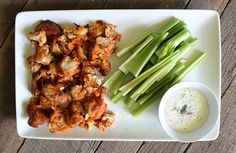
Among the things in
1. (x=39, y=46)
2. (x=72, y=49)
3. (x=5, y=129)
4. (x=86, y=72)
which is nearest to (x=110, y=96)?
(x=86, y=72)

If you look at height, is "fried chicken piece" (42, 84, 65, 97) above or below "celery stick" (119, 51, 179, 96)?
below

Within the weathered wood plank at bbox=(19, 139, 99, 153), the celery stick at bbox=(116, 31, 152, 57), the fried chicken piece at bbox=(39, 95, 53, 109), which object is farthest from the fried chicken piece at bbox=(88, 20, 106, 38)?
the weathered wood plank at bbox=(19, 139, 99, 153)

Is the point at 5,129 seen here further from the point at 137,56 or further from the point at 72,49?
the point at 137,56

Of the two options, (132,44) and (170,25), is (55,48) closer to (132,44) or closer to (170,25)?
(132,44)

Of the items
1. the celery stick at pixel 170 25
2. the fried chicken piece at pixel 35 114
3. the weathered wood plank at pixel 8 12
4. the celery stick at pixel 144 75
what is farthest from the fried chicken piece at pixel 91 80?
the weathered wood plank at pixel 8 12

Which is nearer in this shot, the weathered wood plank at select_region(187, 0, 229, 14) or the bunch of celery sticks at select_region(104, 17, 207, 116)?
A: the bunch of celery sticks at select_region(104, 17, 207, 116)

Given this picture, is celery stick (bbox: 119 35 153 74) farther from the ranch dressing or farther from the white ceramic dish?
the ranch dressing

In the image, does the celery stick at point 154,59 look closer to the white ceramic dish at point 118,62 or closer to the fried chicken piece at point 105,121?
the white ceramic dish at point 118,62
